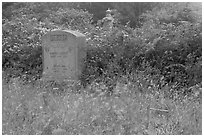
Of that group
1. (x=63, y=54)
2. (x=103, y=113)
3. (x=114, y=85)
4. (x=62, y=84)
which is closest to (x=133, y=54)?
(x=114, y=85)

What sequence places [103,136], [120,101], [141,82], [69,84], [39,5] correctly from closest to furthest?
1. [103,136]
2. [120,101]
3. [141,82]
4. [69,84]
5. [39,5]

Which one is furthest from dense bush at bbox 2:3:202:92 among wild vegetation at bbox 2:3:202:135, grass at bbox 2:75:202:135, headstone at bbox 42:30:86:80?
grass at bbox 2:75:202:135

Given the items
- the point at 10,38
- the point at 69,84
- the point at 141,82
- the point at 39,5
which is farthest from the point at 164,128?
the point at 39,5

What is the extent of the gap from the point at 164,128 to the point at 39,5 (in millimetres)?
11366

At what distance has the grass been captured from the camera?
4.14 metres

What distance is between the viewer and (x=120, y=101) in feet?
15.8

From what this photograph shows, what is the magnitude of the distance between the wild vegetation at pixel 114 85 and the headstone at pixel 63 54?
22 centimetres

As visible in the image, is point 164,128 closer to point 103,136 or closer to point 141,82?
point 103,136

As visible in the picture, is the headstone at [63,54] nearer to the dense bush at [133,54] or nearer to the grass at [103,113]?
the dense bush at [133,54]

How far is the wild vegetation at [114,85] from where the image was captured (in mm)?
4262

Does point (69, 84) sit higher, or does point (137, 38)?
point (137, 38)

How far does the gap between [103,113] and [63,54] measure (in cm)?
290

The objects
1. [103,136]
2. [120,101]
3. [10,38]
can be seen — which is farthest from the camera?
[10,38]

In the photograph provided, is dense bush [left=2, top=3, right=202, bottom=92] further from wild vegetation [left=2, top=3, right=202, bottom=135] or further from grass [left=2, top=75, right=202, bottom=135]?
grass [left=2, top=75, right=202, bottom=135]
